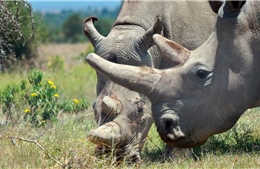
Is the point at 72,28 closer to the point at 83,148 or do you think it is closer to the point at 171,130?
the point at 83,148

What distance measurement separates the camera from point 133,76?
7.10 m

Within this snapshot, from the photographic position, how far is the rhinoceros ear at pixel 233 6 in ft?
23.0

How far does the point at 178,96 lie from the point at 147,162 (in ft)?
5.14

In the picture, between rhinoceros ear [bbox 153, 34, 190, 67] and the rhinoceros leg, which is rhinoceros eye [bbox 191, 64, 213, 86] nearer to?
rhinoceros ear [bbox 153, 34, 190, 67]

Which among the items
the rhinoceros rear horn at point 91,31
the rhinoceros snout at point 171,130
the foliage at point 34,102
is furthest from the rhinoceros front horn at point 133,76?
the foliage at point 34,102

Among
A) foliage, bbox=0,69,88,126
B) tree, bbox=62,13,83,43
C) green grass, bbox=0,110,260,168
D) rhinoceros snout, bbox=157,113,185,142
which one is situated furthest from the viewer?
tree, bbox=62,13,83,43

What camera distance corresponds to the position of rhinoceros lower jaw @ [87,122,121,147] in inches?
316

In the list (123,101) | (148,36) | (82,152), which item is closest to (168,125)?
(82,152)

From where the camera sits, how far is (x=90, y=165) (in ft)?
24.8

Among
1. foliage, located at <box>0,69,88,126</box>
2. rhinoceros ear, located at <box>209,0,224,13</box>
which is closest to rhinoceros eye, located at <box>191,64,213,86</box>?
rhinoceros ear, located at <box>209,0,224,13</box>

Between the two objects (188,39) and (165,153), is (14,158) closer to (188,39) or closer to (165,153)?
(165,153)

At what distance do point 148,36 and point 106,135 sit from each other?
4.29 feet

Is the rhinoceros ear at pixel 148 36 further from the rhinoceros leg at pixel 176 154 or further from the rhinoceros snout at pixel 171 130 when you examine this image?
the rhinoceros snout at pixel 171 130

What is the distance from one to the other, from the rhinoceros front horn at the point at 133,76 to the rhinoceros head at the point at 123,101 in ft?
3.59
